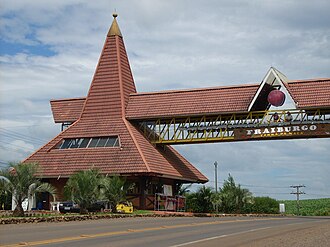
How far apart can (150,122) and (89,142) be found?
18.4 ft

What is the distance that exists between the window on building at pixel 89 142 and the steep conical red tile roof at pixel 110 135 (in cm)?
26

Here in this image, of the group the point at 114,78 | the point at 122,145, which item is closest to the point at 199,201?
the point at 122,145

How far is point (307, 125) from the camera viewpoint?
37.9 meters

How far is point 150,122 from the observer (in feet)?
146

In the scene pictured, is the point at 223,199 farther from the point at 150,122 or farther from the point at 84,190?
the point at 84,190

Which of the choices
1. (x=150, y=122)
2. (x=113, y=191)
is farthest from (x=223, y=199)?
(x=113, y=191)

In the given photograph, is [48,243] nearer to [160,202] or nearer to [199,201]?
[160,202]

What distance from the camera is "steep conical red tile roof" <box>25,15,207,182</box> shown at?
3856cm

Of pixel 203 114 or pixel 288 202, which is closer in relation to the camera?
pixel 203 114

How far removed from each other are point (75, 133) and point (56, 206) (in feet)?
23.9

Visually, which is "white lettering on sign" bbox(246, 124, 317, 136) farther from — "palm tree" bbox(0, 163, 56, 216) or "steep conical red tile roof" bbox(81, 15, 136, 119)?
"palm tree" bbox(0, 163, 56, 216)

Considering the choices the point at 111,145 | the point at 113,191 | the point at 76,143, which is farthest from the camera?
the point at 76,143

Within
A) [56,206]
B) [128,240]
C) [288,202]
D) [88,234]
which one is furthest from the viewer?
[288,202]

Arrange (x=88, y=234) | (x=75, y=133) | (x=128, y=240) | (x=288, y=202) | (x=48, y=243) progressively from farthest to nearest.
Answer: (x=288, y=202), (x=75, y=133), (x=88, y=234), (x=128, y=240), (x=48, y=243)
